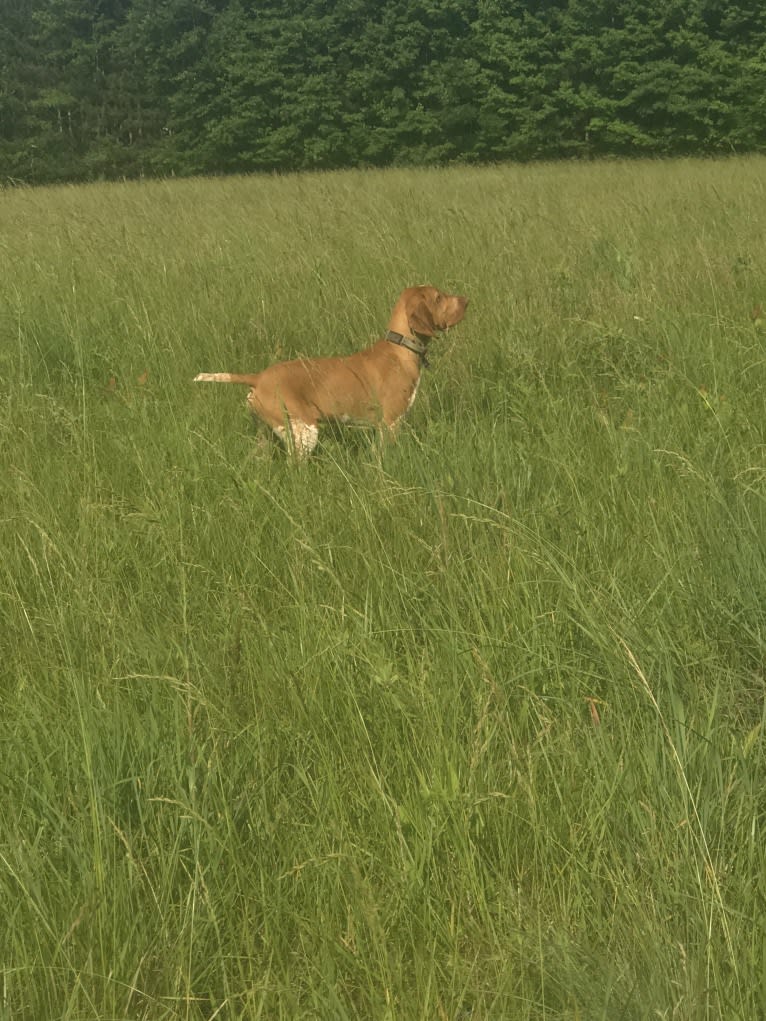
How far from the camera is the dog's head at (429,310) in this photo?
4.54 metres

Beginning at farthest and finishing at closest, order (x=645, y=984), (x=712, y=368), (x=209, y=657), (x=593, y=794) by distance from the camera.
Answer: (x=712, y=368)
(x=209, y=657)
(x=593, y=794)
(x=645, y=984)

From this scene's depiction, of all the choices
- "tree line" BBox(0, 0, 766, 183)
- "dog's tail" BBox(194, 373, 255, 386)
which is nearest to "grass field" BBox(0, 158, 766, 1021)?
"dog's tail" BBox(194, 373, 255, 386)

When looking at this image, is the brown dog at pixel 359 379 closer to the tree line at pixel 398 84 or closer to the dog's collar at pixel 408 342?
the dog's collar at pixel 408 342

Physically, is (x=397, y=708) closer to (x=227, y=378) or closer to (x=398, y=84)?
(x=227, y=378)

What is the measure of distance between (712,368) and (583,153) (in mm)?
21012

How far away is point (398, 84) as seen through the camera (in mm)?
23906

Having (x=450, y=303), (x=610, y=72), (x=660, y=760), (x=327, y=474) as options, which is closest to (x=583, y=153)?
(x=610, y=72)

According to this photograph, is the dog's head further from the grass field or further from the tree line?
the tree line

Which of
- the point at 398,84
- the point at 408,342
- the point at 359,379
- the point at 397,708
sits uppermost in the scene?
→ the point at 398,84

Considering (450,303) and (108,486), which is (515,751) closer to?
(108,486)

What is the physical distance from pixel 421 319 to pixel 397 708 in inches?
113

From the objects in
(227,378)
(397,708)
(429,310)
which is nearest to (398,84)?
(429,310)

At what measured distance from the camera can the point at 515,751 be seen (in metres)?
1.71

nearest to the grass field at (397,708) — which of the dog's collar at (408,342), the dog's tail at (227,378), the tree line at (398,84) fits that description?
the dog's tail at (227,378)
